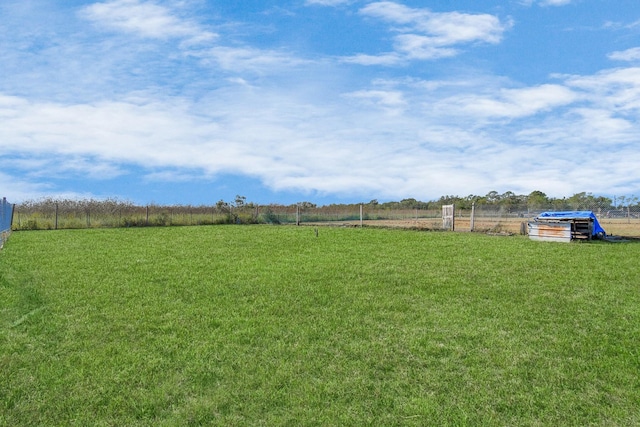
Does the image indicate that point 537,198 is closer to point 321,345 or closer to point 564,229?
point 564,229

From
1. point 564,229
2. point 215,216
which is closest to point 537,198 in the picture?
point 215,216

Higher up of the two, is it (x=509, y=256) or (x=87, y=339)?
(x=509, y=256)

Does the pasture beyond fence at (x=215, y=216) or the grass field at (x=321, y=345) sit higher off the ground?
the pasture beyond fence at (x=215, y=216)

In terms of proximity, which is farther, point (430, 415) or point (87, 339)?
point (87, 339)

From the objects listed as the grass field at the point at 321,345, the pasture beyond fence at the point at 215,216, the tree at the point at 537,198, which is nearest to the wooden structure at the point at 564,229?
the pasture beyond fence at the point at 215,216

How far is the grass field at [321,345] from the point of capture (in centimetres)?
388

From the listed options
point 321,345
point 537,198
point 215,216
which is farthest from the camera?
point 537,198

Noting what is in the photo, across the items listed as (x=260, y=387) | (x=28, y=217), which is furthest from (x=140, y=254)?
(x=28, y=217)

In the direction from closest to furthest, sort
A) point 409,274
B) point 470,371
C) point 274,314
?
point 470,371 → point 274,314 → point 409,274

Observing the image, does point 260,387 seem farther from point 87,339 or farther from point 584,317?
point 584,317

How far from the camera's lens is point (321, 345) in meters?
5.12

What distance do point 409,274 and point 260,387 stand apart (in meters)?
5.33

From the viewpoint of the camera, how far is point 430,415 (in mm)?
3736

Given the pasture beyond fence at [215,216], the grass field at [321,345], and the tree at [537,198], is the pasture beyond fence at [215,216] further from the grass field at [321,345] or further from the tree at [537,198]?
the tree at [537,198]
